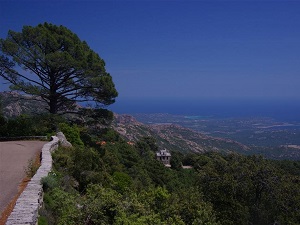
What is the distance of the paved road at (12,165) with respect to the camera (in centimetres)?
945

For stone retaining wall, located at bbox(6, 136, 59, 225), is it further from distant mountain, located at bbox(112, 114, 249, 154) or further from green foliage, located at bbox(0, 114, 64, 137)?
distant mountain, located at bbox(112, 114, 249, 154)

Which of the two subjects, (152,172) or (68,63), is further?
(152,172)

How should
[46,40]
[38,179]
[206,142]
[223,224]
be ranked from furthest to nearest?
1. [206,142]
2. [46,40]
3. [223,224]
4. [38,179]

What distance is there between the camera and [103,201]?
27.5ft

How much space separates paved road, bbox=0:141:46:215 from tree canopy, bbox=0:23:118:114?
594 cm

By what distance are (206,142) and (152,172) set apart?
352 ft

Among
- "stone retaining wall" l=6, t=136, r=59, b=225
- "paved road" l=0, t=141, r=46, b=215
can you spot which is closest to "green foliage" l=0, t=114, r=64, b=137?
"paved road" l=0, t=141, r=46, b=215

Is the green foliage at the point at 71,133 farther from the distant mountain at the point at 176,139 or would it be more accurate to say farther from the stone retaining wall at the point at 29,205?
the distant mountain at the point at 176,139

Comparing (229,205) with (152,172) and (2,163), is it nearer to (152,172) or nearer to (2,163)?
(2,163)

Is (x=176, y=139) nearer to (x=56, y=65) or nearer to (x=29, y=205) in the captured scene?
(x=56, y=65)

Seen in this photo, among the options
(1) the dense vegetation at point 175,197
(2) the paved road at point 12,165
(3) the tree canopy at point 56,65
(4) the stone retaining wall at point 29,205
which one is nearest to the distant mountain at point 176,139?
(3) the tree canopy at point 56,65

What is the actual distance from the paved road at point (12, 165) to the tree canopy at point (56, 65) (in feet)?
19.5

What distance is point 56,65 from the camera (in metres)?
21.4

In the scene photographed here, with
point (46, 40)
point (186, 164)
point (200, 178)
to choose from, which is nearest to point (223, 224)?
point (200, 178)
